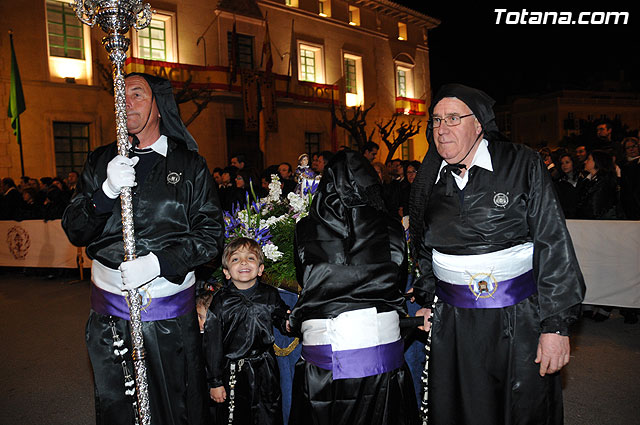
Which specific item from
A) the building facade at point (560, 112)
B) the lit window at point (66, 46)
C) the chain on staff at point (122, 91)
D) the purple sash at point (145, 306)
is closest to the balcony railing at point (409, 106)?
the lit window at point (66, 46)

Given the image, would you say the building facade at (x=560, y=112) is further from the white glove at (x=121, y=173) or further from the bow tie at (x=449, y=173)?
the white glove at (x=121, y=173)

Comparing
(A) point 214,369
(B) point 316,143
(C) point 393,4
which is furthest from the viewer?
(C) point 393,4

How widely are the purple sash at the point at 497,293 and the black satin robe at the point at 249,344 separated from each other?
50.1 inches

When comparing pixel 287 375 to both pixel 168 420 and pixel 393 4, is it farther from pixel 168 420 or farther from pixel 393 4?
pixel 393 4

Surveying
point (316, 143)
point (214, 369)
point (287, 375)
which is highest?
point (316, 143)

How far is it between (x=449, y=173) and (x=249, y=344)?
176 cm

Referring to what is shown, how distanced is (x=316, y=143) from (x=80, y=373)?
21.4m

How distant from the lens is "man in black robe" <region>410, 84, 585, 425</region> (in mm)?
2412

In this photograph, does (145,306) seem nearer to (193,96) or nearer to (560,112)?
(193,96)

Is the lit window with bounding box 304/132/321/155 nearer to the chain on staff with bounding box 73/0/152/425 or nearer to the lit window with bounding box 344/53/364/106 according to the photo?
the lit window with bounding box 344/53/364/106

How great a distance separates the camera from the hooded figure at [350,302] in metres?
2.75

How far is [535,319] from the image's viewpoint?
8.23 feet

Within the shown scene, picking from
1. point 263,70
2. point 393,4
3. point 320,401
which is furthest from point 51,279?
point 393,4

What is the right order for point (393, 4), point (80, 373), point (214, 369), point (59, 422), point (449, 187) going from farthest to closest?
point (393, 4)
point (80, 373)
point (59, 422)
point (214, 369)
point (449, 187)
